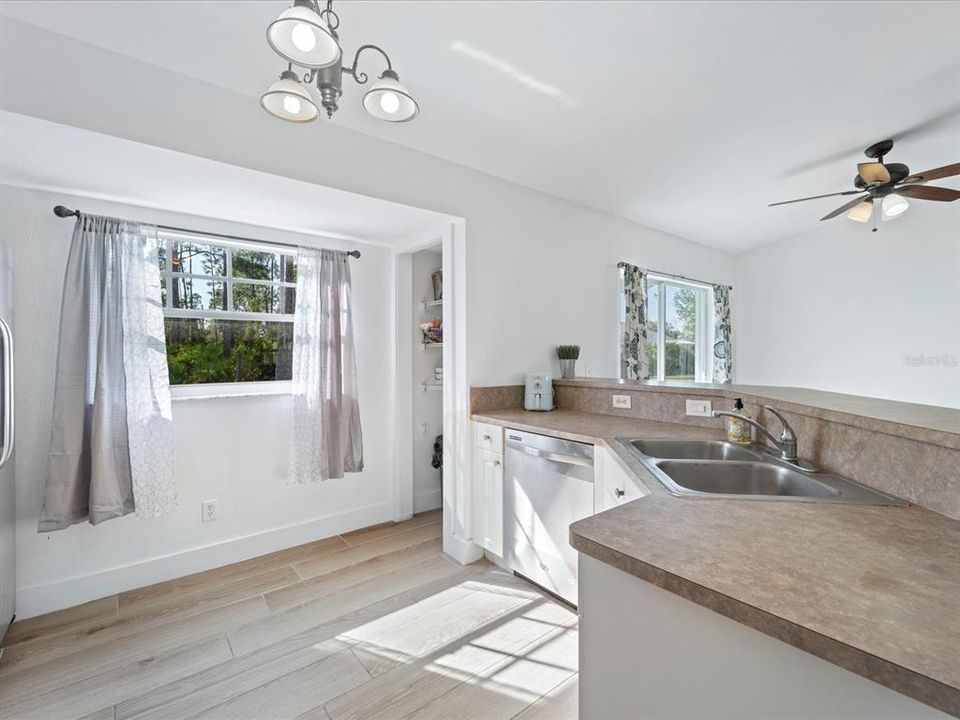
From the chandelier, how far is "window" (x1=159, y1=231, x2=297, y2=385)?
1583mm

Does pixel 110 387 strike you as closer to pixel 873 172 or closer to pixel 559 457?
pixel 559 457

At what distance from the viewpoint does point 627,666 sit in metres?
0.85

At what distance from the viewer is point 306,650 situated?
6.12 feet

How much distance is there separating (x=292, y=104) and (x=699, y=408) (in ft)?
7.25

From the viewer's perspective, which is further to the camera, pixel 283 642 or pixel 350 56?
pixel 283 642

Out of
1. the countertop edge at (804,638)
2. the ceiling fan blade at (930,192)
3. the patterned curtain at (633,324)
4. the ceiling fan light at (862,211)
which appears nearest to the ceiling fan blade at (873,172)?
the ceiling fan blade at (930,192)

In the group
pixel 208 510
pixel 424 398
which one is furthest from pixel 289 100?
pixel 424 398

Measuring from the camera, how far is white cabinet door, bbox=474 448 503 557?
2.44 meters

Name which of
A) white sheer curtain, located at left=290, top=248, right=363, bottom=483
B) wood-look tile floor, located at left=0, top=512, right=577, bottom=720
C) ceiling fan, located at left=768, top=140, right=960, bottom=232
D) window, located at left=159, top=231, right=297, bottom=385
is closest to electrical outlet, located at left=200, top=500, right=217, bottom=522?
wood-look tile floor, located at left=0, top=512, right=577, bottom=720

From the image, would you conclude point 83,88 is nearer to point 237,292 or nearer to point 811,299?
point 237,292

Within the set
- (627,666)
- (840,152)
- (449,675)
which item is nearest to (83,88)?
(627,666)

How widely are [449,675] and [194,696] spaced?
975 millimetres

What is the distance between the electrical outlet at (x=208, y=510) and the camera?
2553 millimetres

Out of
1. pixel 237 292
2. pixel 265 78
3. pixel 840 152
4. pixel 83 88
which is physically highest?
pixel 840 152
